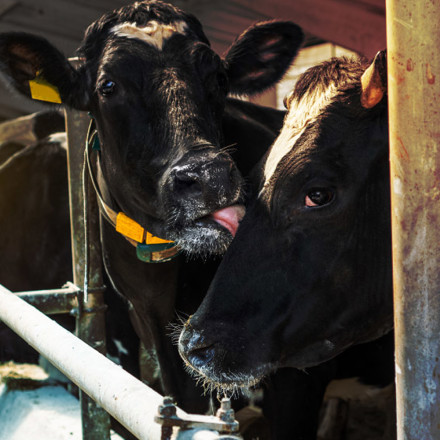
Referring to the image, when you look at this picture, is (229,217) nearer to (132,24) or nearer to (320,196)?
(320,196)

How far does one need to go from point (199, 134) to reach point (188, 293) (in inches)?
28.7

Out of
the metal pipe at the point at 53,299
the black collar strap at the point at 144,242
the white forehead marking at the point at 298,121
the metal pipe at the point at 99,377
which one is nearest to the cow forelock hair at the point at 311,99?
the white forehead marking at the point at 298,121

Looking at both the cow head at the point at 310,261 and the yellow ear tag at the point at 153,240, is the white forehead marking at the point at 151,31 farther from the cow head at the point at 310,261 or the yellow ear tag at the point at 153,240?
the cow head at the point at 310,261

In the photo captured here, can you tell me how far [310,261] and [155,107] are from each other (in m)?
1.05

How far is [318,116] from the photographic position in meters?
1.51

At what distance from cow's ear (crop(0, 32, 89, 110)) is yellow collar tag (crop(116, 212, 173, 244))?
0.48 meters

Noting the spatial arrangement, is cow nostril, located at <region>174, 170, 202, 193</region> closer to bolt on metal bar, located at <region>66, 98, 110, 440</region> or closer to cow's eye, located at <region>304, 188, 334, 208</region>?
cow's eye, located at <region>304, 188, 334, 208</region>

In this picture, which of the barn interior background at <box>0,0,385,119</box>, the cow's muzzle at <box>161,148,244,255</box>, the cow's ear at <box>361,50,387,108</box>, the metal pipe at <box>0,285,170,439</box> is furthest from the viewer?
the barn interior background at <box>0,0,385,119</box>

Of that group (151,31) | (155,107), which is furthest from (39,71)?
(155,107)

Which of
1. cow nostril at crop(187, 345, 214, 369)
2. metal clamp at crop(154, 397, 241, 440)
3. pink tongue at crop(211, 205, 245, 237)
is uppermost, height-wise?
metal clamp at crop(154, 397, 241, 440)

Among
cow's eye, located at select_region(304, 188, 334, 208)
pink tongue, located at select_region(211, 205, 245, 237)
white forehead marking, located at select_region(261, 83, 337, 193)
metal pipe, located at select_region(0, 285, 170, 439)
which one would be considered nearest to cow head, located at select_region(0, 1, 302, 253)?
pink tongue, located at select_region(211, 205, 245, 237)

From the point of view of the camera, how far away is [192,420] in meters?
0.88

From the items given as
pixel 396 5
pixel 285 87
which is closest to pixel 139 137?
pixel 396 5

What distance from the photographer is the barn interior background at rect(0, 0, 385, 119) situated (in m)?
5.00
